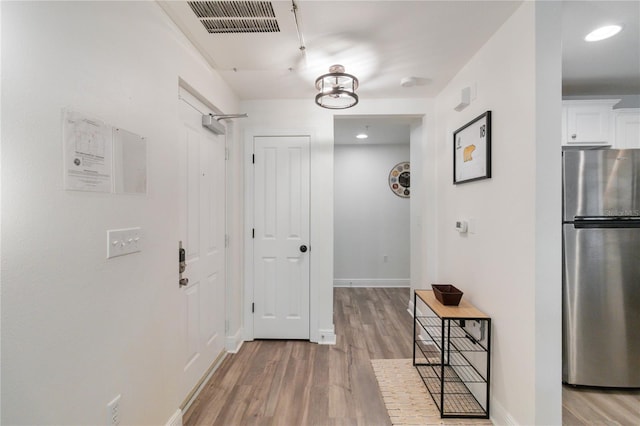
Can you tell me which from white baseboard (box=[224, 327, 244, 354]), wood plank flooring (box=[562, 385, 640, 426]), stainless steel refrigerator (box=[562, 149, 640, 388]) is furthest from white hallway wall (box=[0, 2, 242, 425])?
stainless steel refrigerator (box=[562, 149, 640, 388])

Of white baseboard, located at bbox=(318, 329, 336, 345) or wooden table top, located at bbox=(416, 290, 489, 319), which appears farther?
white baseboard, located at bbox=(318, 329, 336, 345)

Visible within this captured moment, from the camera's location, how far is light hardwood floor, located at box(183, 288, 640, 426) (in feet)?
5.75

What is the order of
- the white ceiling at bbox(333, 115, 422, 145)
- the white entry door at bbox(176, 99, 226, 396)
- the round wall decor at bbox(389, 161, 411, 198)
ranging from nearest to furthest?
the white entry door at bbox(176, 99, 226, 396) → the white ceiling at bbox(333, 115, 422, 145) → the round wall decor at bbox(389, 161, 411, 198)

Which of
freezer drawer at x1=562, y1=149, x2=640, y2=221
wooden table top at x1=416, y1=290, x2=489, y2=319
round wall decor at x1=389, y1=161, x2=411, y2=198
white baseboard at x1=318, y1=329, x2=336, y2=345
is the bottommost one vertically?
white baseboard at x1=318, y1=329, x2=336, y2=345

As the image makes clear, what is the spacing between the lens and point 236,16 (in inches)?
61.8

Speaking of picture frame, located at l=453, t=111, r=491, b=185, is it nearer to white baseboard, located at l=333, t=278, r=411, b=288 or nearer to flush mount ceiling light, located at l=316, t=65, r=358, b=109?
flush mount ceiling light, located at l=316, t=65, r=358, b=109

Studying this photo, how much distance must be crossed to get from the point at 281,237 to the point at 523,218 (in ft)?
6.67

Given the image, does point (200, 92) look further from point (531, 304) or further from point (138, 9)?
point (531, 304)

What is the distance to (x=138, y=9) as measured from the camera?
132cm

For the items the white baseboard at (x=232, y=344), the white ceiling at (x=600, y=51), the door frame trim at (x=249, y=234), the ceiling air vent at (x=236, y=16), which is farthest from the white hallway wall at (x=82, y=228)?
the white ceiling at (x=600, y=51)

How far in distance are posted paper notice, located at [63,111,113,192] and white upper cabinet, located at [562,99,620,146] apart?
347cm

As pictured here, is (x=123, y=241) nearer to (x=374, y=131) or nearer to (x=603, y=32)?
(x=603, y=32)

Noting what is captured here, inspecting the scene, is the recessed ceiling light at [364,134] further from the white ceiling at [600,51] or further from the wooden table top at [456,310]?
the wooden table top at [456,310]

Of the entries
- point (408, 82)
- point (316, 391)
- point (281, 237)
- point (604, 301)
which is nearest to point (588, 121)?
point (604, 301)
